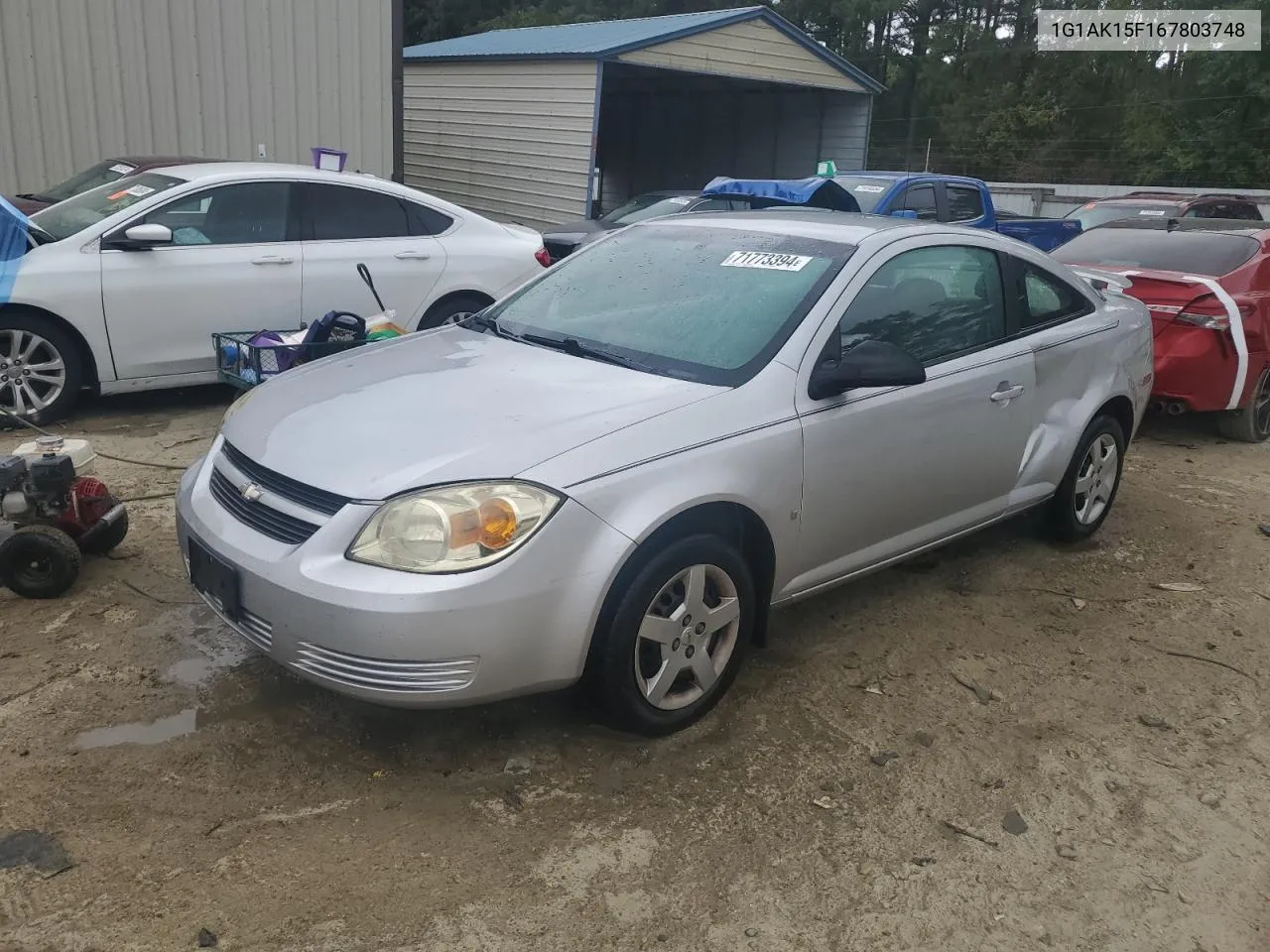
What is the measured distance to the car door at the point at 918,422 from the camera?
12.1 ft

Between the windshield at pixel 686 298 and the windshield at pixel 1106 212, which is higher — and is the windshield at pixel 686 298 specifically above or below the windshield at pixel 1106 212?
above

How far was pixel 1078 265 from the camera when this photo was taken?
8039 mm

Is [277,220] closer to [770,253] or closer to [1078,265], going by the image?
[770,253]

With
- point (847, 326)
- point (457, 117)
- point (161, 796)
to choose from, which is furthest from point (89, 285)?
point (457, 117)

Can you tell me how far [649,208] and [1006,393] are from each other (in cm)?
973

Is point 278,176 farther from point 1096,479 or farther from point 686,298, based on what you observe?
point 1096,479

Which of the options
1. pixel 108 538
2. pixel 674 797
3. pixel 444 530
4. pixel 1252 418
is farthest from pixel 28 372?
pixel 1252 418

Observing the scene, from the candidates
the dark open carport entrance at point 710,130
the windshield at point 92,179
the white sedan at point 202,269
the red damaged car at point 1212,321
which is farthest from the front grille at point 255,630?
the dark open carport entrance at point 710,130

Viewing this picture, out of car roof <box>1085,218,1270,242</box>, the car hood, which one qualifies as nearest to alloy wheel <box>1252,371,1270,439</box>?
car roof <box>1085,218,1270,242</box>

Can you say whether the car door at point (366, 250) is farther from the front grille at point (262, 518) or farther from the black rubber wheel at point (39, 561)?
the front grille at point (262, 518)

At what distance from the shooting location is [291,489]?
314cm

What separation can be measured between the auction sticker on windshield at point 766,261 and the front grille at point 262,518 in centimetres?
189

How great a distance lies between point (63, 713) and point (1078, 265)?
23.9 feet

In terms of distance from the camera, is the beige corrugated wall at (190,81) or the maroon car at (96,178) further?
the beige corrugated wall at (190,81)
